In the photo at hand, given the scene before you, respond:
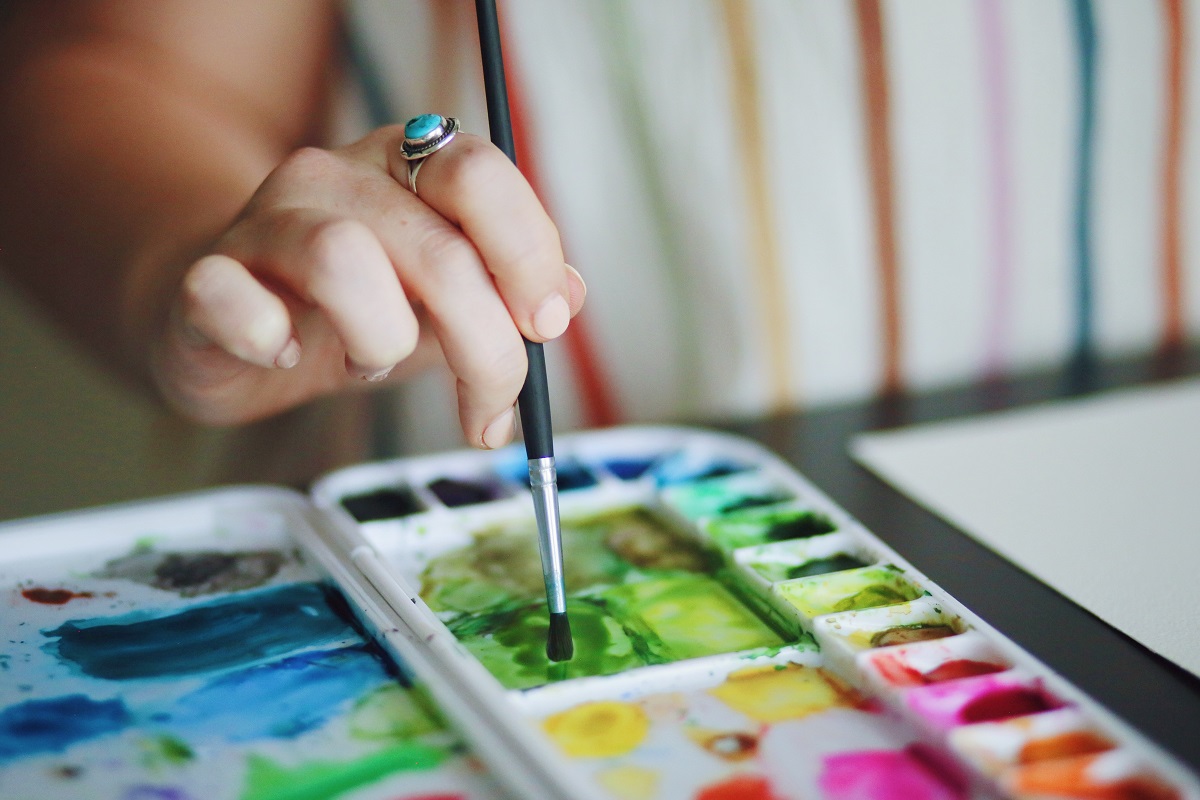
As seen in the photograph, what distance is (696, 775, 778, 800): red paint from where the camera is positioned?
393 millimetres

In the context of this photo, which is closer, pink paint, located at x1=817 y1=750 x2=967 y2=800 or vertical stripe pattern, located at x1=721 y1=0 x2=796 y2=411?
pink paint, located at x1=817 y1=750 x2=967 y2=800

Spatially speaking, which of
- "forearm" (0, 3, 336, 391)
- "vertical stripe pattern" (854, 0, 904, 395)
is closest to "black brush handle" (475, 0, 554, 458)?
"forearm" (0, 3, 336, 391)

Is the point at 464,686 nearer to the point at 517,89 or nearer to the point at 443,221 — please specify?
the point at 443,221

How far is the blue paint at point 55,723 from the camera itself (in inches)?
16.9

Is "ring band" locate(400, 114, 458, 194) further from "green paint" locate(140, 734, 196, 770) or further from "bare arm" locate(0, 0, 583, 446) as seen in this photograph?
"green paint" locate(140, 734, 196, 770)

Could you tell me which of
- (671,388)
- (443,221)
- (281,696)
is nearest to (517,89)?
(671,388)

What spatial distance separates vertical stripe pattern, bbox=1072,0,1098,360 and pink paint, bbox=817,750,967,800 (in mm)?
722

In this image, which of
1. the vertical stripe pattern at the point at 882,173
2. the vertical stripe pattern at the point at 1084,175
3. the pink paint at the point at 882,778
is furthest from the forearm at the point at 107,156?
the vertical stripe pattern at the point at 1084,175

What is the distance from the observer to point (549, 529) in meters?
0.51

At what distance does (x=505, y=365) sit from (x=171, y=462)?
0.62 meters

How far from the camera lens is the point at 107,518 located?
1.99 feet

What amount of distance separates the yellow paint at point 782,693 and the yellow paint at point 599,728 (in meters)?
0.04

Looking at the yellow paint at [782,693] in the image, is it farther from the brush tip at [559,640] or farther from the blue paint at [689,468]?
the blue paint at [689,468]

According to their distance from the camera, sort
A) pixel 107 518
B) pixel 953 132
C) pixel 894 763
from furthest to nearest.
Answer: pixel 953 132 < pixel 107 518 < pixel 894 763
